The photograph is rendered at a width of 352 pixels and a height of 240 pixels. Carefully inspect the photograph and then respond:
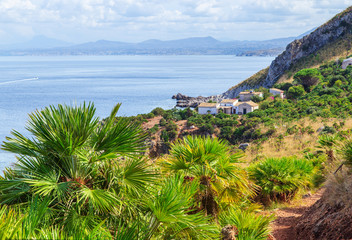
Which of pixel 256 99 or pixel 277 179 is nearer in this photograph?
Result: pixel 277 179

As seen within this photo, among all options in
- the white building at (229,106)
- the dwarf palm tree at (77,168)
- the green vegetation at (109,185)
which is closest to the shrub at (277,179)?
the green vegetation at (109,185)

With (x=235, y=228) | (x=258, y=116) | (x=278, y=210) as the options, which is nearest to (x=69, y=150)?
(x=235, y=228)

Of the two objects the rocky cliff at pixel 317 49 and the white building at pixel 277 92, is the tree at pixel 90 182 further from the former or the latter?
the rocky cliff at pixel 317 49

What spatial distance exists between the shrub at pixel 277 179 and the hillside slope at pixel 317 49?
6203 centimetres

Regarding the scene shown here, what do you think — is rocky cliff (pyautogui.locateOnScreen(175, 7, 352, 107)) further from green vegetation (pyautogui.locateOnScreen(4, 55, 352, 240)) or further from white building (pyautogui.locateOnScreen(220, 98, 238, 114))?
green vegetation (pyautogui.locateOnScreen(4, 55, 352, 240))

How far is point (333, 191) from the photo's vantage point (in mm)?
6930

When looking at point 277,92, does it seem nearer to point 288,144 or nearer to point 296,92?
point 296,92

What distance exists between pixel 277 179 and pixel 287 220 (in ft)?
6.00

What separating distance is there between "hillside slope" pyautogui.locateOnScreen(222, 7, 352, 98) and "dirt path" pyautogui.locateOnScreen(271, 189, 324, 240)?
205 feet

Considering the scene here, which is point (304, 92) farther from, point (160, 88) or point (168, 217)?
point (160, 88)

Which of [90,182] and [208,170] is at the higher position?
[90,182]

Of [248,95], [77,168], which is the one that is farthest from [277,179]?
[248,95]

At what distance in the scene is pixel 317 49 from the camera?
242ft

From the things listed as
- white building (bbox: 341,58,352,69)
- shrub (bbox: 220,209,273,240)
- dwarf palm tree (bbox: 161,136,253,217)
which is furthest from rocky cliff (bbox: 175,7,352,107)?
shrub (bbox: 220,209,273,240)
